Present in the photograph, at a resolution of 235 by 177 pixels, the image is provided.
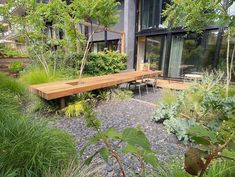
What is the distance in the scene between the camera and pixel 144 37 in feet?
A: 29.6

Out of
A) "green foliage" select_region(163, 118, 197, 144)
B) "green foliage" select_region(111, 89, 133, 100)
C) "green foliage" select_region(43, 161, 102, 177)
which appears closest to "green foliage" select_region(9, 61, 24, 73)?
"green foliage" select_region(111, 89, 133, 100)

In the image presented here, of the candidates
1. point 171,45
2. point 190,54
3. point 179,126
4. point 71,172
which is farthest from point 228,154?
point 171,45

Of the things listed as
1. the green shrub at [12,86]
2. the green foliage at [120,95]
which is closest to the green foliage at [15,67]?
the green shrub at [12,86]

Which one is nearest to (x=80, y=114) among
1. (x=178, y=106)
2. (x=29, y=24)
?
(x=178, y=106)

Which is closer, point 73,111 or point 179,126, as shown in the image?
point 179,126

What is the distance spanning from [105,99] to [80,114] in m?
1.20

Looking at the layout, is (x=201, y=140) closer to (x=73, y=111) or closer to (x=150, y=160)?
(x=150, y=160)

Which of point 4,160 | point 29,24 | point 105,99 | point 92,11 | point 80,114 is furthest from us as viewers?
point 29,24

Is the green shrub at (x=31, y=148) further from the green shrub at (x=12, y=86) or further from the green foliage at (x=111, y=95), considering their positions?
the green foliage at (x=111, y=95)

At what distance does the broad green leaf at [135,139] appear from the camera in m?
0.80

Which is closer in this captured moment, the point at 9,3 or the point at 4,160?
the point at 4,160

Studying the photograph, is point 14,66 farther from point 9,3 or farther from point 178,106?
point 178,106

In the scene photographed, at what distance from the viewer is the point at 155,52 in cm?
852

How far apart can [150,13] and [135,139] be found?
28.5ft
